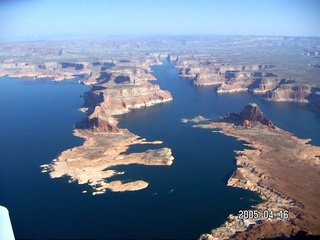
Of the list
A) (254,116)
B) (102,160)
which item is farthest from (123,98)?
(102,160)

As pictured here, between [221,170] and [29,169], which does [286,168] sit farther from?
[29,169]

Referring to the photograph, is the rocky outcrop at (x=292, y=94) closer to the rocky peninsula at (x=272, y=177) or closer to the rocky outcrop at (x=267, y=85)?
the rocky outcrop at (x=267, y=85)

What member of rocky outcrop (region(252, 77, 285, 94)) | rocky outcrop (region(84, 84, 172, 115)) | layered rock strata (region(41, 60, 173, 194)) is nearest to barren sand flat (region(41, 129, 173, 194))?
layered rock strata (region(41, 60, 173, 194))

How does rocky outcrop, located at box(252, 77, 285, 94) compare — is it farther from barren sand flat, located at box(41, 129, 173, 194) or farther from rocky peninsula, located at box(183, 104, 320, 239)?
barren sand flat, located at box(41, 129, 173, 194)

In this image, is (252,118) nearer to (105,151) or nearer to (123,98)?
(105,151)

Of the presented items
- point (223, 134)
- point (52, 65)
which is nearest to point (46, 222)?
point (223, 134)

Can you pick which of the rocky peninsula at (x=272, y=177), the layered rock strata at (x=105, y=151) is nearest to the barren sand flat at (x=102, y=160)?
the layered rock strata at (x=105, y=151)
